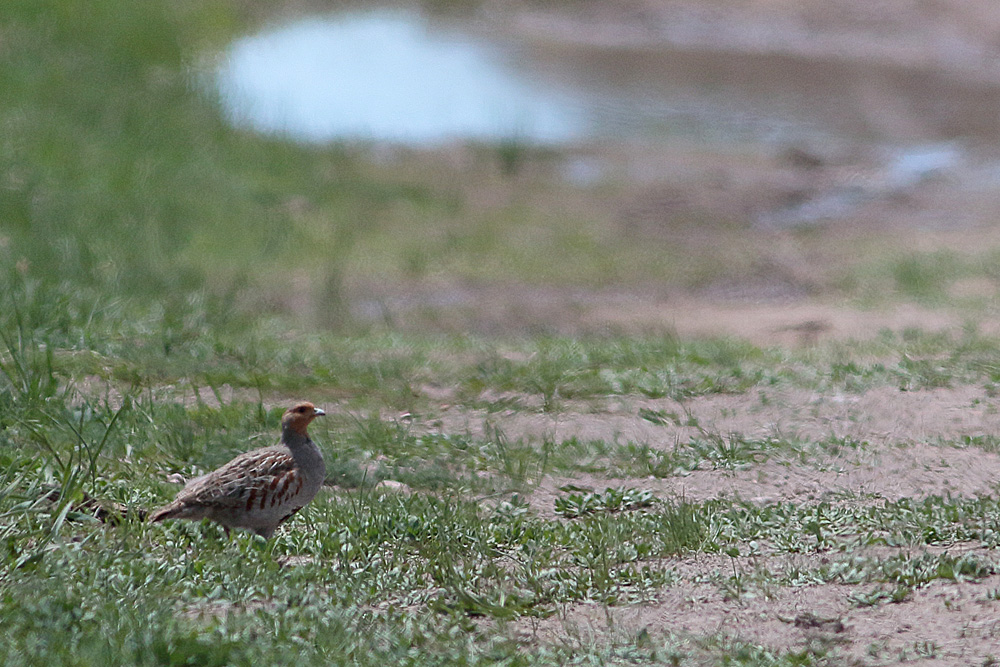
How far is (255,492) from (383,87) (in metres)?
15.5

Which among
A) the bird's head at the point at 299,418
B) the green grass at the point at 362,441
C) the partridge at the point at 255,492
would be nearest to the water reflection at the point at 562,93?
the green grass at the point at 362,441

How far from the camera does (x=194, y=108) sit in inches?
622

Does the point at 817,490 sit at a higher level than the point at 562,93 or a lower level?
lower

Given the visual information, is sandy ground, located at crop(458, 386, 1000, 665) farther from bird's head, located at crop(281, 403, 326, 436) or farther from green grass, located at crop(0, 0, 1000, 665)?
bird's head, located at crop(281, 403, 326, 436)

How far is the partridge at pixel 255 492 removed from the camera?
17.7 feet

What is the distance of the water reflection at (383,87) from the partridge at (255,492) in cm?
1068

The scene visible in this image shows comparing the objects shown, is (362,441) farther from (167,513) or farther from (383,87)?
(383,87)

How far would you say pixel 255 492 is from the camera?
5.36m

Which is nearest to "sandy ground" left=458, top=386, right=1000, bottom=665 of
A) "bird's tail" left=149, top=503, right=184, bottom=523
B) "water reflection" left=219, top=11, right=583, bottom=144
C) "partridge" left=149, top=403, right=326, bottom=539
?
"partridge" left=149, top=403, right=326, bottom=539

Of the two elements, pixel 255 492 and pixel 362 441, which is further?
pixel 362 441

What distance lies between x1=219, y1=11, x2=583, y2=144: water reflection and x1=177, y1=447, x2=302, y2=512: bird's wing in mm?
10725

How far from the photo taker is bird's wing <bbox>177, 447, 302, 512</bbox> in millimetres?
5375

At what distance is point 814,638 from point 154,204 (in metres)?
9.21

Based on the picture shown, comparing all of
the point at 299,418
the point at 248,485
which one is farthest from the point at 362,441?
the point at 248,485
